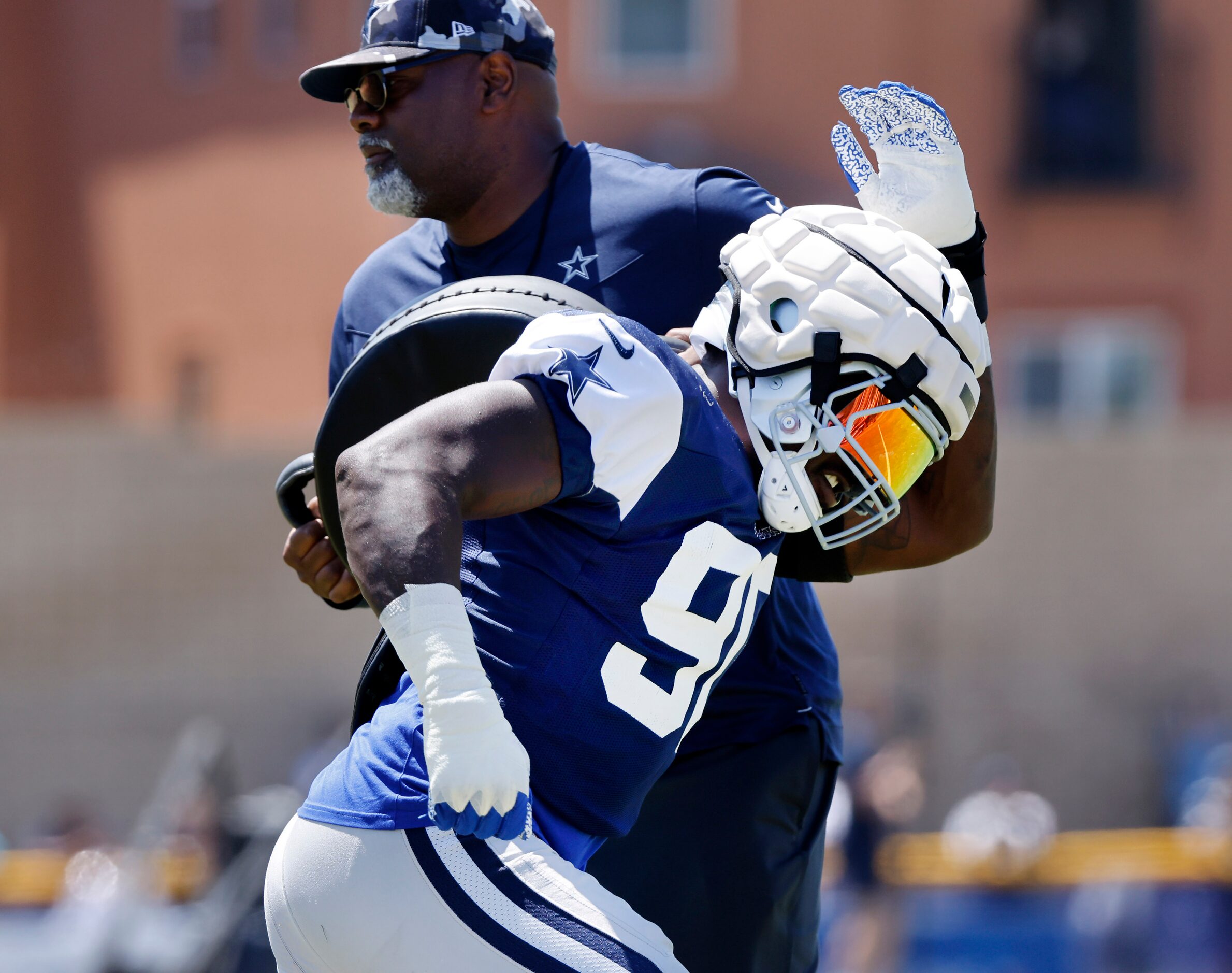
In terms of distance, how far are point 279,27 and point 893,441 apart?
15078mm

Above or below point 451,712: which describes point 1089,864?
below

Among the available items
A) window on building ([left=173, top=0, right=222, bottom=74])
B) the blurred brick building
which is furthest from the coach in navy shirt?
window on building ([left=173, top=0, right=222, bottom=74])

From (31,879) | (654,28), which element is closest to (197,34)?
(654,28)

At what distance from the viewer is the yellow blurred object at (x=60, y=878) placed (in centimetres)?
763

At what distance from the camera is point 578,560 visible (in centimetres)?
208

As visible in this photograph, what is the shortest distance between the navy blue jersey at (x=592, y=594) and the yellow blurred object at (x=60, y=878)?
5880 mm

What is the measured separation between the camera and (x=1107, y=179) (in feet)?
52.0

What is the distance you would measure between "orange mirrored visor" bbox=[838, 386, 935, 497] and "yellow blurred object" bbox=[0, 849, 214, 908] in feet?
19.3

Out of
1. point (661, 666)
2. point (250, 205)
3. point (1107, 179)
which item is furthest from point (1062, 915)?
point (250, 205)

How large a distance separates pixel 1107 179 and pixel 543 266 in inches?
549

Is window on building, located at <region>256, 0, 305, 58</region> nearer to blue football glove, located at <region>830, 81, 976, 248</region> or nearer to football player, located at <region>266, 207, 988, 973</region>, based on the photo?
blue football glove, located at <region>830, 81, 976, 248</region>

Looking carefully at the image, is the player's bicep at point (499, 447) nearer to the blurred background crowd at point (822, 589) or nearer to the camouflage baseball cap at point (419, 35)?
the camouflage baseball cap at point (419, 35)

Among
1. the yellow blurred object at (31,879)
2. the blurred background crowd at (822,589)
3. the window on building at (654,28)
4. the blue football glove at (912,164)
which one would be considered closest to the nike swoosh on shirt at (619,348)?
the blue football glove at (912,164)

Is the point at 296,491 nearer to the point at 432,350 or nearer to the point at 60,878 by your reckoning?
the point at 432,350
